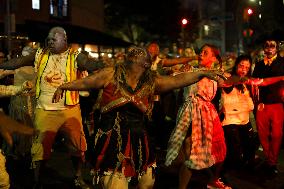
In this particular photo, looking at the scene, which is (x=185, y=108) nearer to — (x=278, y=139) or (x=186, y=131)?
(x=186, y=131)

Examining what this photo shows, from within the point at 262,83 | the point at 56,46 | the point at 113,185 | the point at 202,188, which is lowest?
the point at 202,188

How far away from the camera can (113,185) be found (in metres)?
4.65

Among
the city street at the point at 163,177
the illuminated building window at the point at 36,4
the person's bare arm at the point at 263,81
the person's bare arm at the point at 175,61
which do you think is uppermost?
the illuminated building window at the point at 36,4

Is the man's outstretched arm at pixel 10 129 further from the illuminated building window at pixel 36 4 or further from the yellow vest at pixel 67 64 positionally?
the illuminated building window at pixel 36 4

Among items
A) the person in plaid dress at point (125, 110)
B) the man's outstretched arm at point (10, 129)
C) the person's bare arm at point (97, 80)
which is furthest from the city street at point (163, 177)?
the man's outstretched arm at point (10, 129)

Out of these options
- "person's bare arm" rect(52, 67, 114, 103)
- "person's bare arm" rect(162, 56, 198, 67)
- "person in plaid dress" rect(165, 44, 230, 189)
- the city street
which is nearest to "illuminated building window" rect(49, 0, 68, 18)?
"person's bare arm" rect(162, 56, 198, 67)

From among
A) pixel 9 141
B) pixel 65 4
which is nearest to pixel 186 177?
pixel 9 141

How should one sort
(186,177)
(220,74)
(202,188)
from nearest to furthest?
(220,74)
(186,177)
(202,188)

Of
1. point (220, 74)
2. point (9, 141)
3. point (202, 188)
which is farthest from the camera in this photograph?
point (202, 188)

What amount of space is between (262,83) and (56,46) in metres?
2.72

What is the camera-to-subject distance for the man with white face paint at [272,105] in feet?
24.7

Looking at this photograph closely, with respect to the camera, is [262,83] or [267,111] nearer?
[262,83]

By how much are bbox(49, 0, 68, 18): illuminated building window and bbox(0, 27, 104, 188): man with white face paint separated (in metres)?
22.0

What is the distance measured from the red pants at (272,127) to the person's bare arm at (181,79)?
311cm
